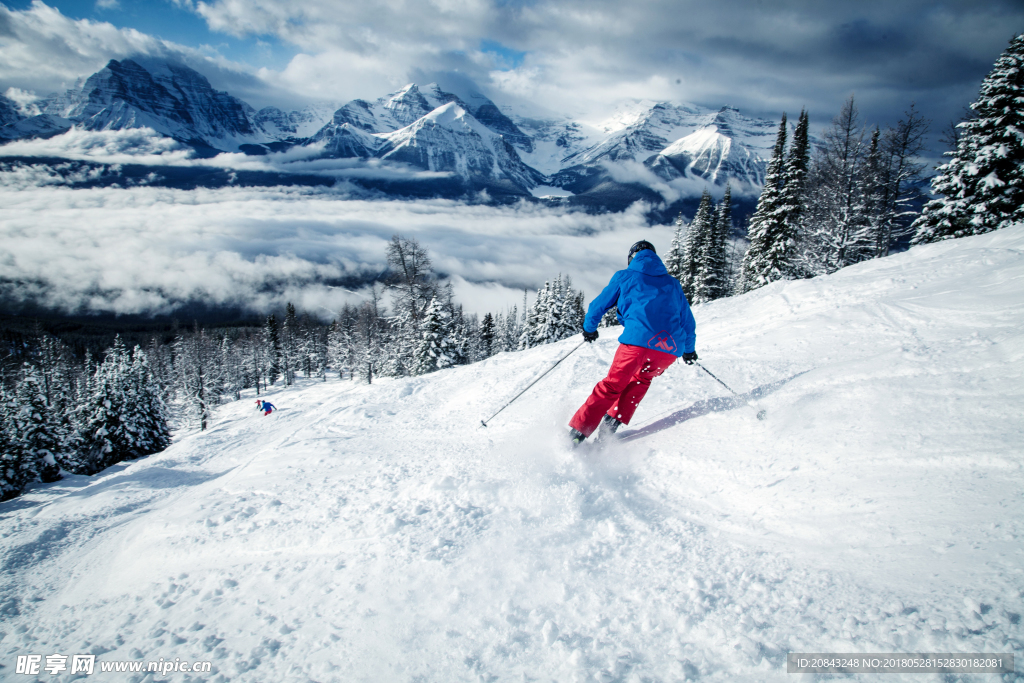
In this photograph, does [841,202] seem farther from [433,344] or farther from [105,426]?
[105,426]

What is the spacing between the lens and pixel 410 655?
2225 millimetres

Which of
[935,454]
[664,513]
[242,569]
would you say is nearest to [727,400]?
[935,454]

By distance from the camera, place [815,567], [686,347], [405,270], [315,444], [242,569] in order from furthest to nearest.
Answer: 1. [405,270]
2. [315,444]
3. [686,347]
4. [242,569]
5. [815,567]

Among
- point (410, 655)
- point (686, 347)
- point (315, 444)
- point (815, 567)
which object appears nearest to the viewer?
point (410, 655)

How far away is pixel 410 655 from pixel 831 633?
2.17 metres

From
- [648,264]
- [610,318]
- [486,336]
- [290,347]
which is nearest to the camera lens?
[648,264]

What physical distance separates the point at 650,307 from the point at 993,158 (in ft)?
80.8

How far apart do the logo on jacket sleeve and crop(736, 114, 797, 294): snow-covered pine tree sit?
28707 millimetres

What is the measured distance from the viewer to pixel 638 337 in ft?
15.2

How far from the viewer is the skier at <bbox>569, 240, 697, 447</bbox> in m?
4.65

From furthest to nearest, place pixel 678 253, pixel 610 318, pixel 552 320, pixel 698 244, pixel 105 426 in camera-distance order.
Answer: pixel 610 318, pixel 678 253, pixel 698 244, pixel 552 320, pixel 105 426

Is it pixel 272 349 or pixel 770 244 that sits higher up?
pixel 770 244

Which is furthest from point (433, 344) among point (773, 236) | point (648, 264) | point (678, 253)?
point (678, 253)

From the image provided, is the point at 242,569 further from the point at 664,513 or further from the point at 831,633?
the point at 831,633
